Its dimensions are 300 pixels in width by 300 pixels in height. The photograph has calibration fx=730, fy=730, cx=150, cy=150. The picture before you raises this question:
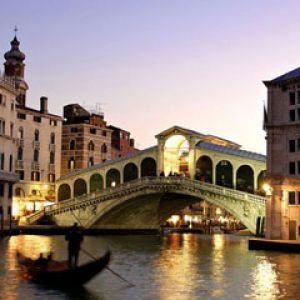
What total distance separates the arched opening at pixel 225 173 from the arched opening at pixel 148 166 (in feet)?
22.9

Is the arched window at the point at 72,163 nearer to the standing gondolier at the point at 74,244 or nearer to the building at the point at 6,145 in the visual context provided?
the building at the point at 6,145

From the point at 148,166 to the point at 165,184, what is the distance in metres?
8.70

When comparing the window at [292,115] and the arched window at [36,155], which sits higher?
the arched window at [36,155]

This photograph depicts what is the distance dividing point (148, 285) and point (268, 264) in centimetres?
880

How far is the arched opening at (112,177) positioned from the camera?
65312 millimetres

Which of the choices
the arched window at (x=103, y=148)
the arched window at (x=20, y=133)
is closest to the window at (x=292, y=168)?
the arched window at (x=20, y=133)

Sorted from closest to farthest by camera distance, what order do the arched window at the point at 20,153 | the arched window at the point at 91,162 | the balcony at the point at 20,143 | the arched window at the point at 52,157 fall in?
the balcony at the point at 20,143
the arched window at the point at 20,153
the arched window at the point at 52,157
the arched window at the point at 91,162

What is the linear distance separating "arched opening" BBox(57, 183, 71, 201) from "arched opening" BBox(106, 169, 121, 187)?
479 cm

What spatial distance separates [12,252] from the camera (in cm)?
3372

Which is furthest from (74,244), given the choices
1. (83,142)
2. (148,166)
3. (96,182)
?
(83,142)

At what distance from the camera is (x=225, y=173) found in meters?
57.6

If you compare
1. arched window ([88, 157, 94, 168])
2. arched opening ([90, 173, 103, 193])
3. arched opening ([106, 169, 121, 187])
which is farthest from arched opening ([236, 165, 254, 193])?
arched window ([88, 157, 94, 168])

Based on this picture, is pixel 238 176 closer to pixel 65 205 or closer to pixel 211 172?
pixel 211 172

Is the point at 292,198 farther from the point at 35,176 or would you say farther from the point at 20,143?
the point at 35,176
